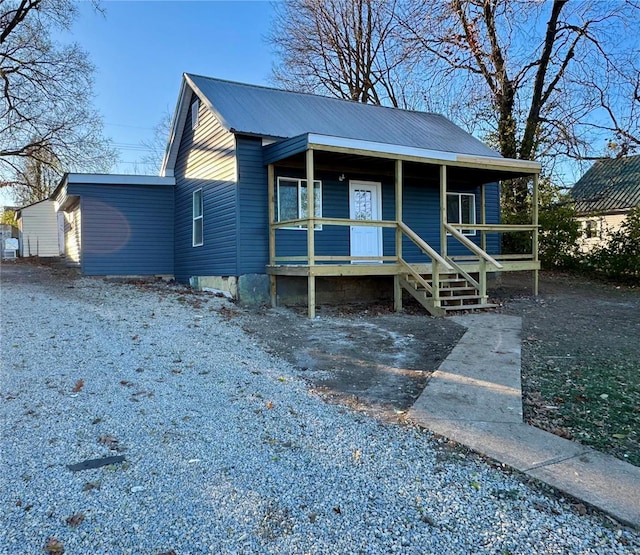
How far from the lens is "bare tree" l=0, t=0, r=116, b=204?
2092cm

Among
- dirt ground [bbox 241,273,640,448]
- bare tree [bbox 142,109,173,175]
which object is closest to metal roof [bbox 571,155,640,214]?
dirt ground [bbox 241,273,640,448]

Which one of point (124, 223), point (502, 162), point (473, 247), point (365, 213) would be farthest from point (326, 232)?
point (124, 223)

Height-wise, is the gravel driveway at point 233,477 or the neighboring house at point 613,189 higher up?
the neighboring house at point 613,189

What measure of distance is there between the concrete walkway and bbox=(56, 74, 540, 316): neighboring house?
3537mm

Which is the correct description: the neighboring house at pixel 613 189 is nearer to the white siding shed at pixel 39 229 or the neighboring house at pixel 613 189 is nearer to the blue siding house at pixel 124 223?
the blue siding house at pixel 124 223

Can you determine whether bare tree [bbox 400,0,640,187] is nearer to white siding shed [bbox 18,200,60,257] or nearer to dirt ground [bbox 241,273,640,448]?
dirt ground [bbox 241,273,640,448]

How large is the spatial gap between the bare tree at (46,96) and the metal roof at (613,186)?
23.4m

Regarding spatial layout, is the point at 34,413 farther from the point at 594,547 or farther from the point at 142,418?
the point at 594,547

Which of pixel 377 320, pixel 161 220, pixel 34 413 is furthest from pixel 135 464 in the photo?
pixel 161 220

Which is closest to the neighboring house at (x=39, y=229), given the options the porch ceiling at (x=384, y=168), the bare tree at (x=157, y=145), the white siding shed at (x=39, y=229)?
the white siding shed at (x=39, y=229)

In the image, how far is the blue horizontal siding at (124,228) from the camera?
42.9ft

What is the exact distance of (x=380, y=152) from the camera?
9.18 m

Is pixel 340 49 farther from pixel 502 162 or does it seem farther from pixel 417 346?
pixel 417 346

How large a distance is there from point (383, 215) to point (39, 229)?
71.0 feet
